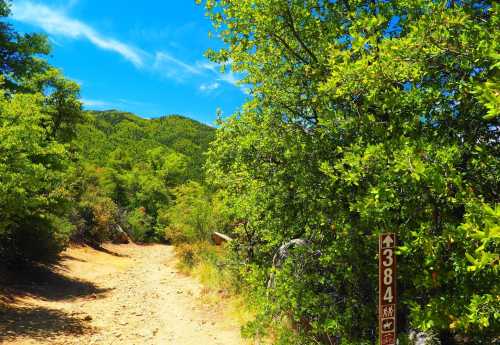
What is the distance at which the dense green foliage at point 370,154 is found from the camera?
3.68 m

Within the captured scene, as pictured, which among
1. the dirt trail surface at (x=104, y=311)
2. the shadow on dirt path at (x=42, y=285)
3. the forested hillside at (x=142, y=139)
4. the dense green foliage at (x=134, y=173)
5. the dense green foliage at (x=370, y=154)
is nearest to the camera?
the dense green foliage at (x=370, y=154)

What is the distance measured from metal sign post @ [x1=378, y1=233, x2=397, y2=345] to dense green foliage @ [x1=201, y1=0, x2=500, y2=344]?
185 millimetres

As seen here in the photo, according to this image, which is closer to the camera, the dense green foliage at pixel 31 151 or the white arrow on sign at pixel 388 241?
the white arrow on sign at pixel 388 241

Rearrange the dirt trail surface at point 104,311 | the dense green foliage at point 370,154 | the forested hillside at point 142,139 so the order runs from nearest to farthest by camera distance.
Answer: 1. the dense green foliage at point 370,154
2. the dirt trail surface at point 104,311
3. the forested hillside at point 142,139

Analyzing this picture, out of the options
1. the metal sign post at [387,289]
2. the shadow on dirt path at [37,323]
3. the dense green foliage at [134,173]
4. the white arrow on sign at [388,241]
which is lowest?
the shadow on dirt path at [37,323]

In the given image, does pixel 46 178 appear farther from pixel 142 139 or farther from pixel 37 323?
pixel 142 139

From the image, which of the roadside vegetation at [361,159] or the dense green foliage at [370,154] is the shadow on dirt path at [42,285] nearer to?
the roadside vegetation at [361,159]

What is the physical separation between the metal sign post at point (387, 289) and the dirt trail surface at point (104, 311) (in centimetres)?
659

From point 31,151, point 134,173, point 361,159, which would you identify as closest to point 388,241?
point 361,159

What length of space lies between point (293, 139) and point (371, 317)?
2.73m

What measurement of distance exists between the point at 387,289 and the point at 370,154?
1290 millimetres

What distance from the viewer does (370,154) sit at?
3924 millimetres

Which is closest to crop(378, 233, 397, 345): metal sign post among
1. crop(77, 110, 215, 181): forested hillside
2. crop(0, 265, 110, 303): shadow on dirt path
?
crop(0, 265, 110, 303): shadow on dirt path

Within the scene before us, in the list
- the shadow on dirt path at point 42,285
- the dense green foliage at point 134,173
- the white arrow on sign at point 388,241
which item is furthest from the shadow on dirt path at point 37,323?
the white arrow on sign at point 388,241
